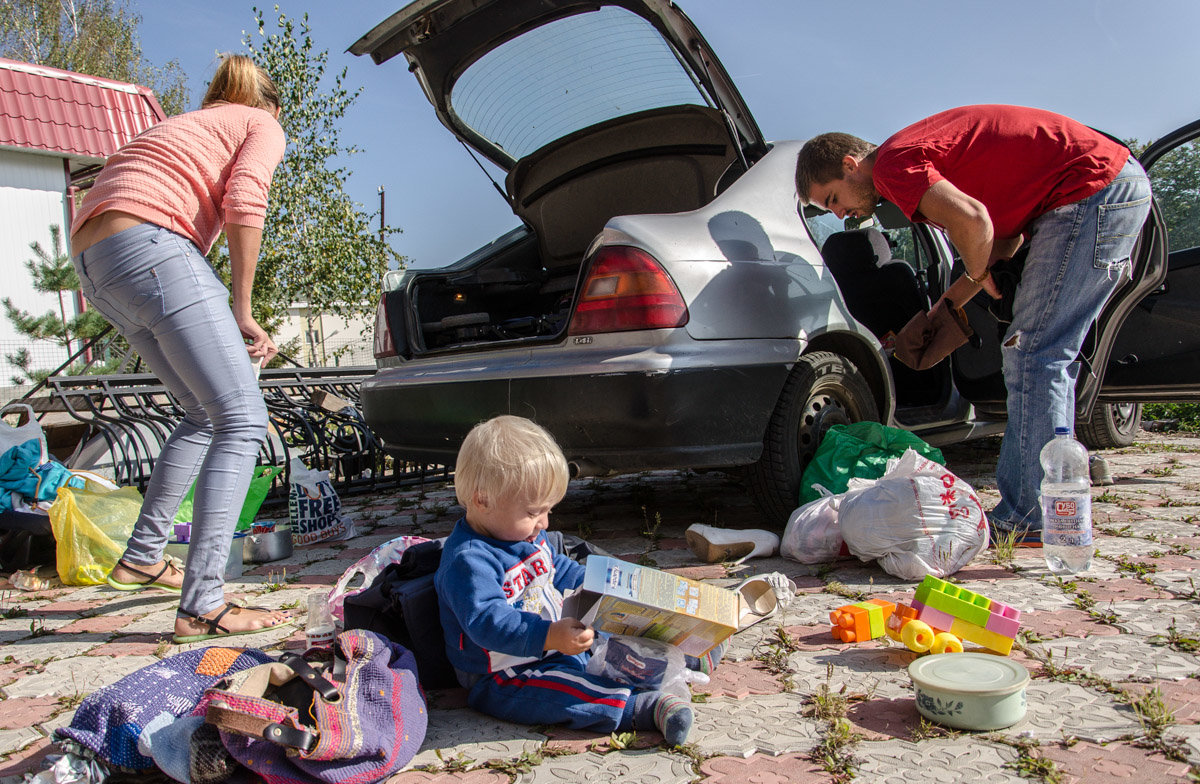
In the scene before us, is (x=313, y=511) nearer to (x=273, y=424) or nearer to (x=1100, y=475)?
(x=273, y=424)

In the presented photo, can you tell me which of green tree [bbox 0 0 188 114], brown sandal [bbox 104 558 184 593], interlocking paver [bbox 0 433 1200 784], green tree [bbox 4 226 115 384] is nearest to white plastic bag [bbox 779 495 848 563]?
interlocking paver [bbox 0 433 1200 784]

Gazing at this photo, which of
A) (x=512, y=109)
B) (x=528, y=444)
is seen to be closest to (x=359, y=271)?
(x=512, y=109)

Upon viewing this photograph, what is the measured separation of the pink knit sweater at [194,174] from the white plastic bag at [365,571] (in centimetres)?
112

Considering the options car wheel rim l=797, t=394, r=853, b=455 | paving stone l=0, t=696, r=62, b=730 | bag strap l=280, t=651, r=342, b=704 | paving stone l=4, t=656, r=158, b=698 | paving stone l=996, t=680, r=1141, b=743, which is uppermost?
car wheel rim l=797, t=394, r=853, b=455

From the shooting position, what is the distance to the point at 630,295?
119 inches

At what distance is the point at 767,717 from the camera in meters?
1.82

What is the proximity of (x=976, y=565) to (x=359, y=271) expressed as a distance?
13.1 metres

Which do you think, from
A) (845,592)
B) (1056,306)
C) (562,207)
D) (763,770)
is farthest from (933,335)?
(763,770)

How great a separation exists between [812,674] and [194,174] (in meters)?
Result: 2.38

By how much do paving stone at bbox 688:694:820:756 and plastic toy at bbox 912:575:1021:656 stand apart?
1.68 feet

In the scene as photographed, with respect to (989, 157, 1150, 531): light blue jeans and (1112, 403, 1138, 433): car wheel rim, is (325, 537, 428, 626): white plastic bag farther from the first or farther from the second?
(1112, 403, 1138, 433): car wheel rim

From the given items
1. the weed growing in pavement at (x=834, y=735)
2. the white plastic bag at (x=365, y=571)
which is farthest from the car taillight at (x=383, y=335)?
the weed growing in pavement at (x=834, y=735)

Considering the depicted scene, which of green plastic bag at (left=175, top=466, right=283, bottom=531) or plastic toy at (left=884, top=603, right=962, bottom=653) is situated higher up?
green plastic bag at (left=175, top=466, right=283, bottom=531)

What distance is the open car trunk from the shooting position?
381cm
